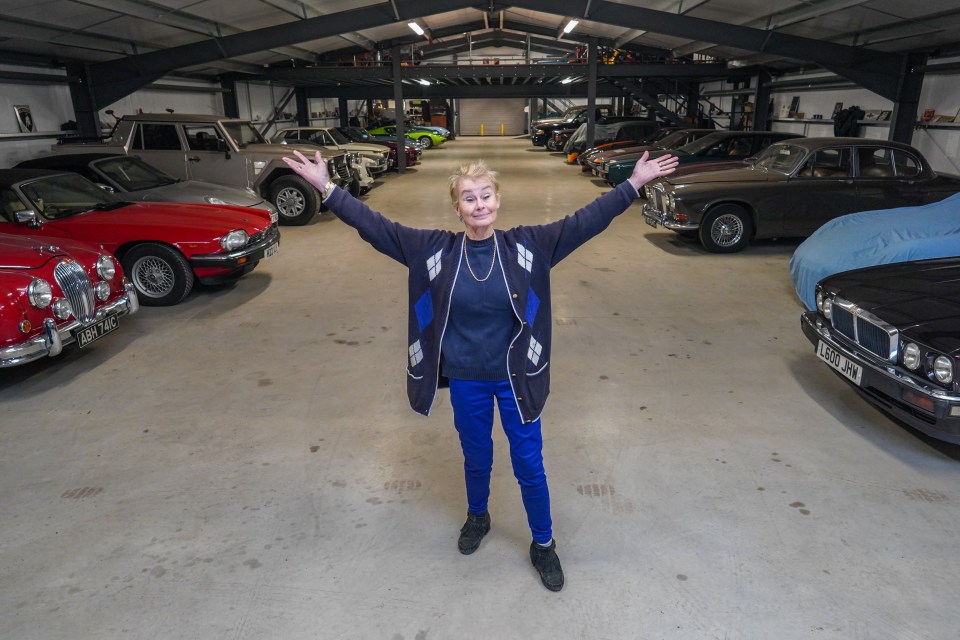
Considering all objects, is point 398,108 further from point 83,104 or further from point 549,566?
point 549,566

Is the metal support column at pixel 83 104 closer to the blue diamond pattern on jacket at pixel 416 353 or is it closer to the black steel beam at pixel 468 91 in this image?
the black steel beam at pixel 468 91

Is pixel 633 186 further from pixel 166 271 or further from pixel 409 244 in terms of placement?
pixel 166 271

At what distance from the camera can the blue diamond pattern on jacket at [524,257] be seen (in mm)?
2340

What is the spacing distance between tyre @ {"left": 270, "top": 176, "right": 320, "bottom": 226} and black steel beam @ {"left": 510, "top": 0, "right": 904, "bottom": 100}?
18.6ft

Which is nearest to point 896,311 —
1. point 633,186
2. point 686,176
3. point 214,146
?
point 633,186

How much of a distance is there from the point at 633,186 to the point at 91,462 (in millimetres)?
3300

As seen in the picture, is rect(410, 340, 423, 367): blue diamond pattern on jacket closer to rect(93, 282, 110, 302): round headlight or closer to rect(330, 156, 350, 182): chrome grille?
rect(93, 282, 110, 302): round headlight

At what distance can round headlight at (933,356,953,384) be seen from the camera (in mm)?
3072

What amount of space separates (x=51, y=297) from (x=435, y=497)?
3138 mm

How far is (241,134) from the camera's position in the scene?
10664 millimetres

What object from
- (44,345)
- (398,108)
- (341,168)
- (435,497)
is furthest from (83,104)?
(435,497)

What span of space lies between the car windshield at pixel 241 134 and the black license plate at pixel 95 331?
624 cm

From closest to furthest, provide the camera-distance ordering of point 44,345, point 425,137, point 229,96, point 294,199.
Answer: point 44,345, point 294,199, point 229,96, point 425,137

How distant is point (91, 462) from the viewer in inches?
139
